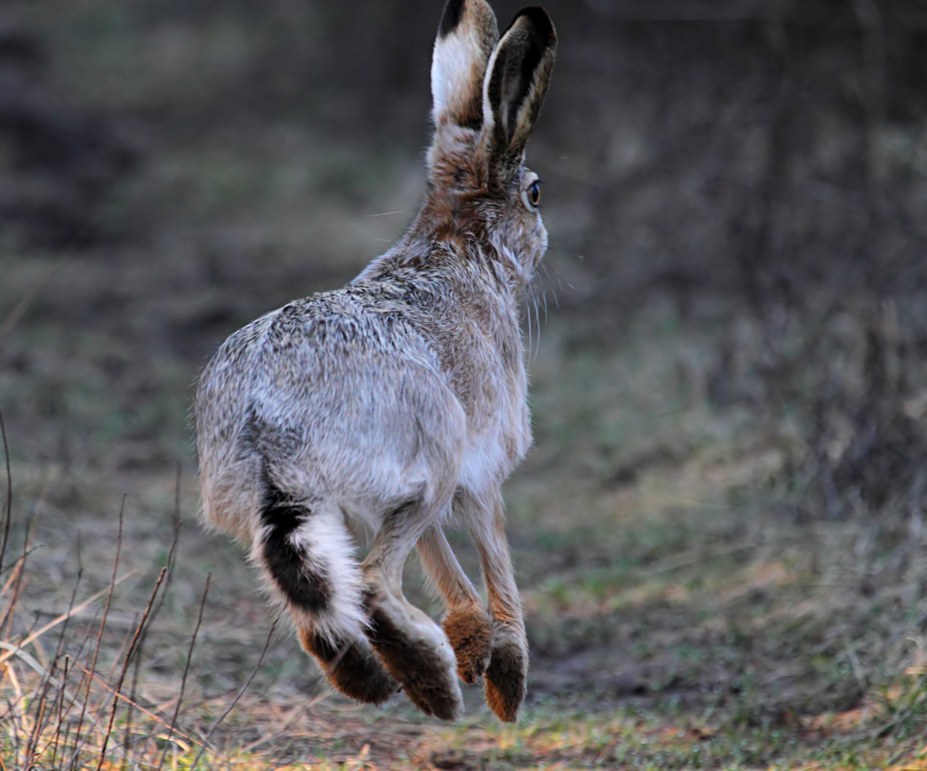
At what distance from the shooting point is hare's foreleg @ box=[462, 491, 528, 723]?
4090mm

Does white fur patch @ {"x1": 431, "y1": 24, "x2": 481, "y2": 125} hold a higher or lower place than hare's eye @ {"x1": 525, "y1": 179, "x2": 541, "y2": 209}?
higher

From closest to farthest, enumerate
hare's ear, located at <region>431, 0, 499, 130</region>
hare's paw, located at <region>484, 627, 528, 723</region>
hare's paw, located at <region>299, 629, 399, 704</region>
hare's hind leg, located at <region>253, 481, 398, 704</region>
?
hare's hind leg, located at <region>253, 481, 398, 704</region>
hare's paw, located at <region>299, 629, 399, 704</region>
hare's paw, located at <region>484, 627, 528, 723</region>
hare's ear, located at <region>431, 0, 499, 130</region>

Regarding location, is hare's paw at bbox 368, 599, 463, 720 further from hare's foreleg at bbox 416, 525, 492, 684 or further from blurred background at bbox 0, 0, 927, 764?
blurred background at bbox 0, 0, 927, 764

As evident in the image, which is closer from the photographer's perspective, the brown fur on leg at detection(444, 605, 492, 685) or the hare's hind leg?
the hare's hind leg

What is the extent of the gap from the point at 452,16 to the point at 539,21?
0.57 m

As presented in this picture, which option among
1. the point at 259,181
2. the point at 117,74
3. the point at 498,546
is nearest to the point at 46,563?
the point at 498,546

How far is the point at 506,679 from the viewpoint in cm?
408

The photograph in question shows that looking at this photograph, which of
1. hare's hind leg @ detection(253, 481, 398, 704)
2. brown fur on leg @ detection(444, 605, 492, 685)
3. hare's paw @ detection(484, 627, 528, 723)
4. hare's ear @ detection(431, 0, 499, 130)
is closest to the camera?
hare's hind leg @ detection(253, 481, 398, 704)

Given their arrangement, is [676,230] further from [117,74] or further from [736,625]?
[117,74]

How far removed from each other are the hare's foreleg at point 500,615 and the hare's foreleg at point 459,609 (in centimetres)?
11

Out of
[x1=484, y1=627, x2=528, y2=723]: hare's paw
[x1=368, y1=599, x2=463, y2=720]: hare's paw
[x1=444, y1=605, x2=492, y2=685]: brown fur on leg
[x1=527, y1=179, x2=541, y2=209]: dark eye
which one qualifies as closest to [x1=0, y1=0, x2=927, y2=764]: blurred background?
[x1=527, y1=179, x2=541, y2=209]: dark eye

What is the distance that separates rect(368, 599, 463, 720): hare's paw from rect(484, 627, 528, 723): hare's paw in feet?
1.61

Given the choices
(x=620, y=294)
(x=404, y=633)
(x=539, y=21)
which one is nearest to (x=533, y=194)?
(x=539, y=21)

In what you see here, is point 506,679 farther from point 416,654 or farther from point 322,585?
point 322,585
